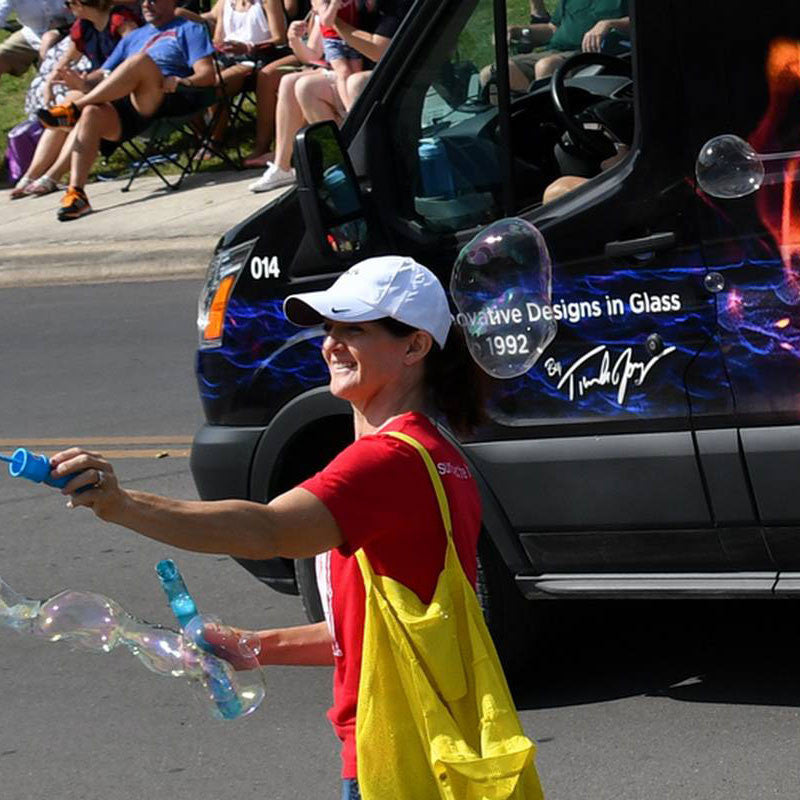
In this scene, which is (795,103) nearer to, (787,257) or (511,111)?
(787,257)

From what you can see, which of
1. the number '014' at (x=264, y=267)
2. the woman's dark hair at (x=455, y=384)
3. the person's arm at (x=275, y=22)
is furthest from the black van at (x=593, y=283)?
the person's arm at (x=275, y=22)

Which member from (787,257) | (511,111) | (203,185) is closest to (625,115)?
(511,111)

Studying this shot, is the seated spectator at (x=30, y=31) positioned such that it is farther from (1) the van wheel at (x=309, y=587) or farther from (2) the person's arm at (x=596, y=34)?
(1) the van wheel at (x=309, y=587)

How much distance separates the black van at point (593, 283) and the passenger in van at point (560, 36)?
1.9 inches

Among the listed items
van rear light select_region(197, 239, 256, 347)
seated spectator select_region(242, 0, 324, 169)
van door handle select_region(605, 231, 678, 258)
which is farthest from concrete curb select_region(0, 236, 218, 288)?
van door handle select_region(605, 231, 678, 258)

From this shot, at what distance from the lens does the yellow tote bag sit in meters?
2.91

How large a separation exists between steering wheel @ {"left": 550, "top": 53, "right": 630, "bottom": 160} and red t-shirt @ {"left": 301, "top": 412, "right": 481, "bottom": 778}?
239 cm

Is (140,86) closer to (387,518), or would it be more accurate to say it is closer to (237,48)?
(237,48)

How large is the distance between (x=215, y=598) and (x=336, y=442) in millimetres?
1105

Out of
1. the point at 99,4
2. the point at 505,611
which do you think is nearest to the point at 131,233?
the point at 99,4

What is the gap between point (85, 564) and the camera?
23.3 ft

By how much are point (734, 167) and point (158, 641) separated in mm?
2234

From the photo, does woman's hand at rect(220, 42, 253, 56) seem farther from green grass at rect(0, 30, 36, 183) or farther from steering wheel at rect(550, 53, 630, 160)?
steering wheel at rect(550, 53, 630, 160)

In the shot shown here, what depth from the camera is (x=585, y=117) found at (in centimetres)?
545
